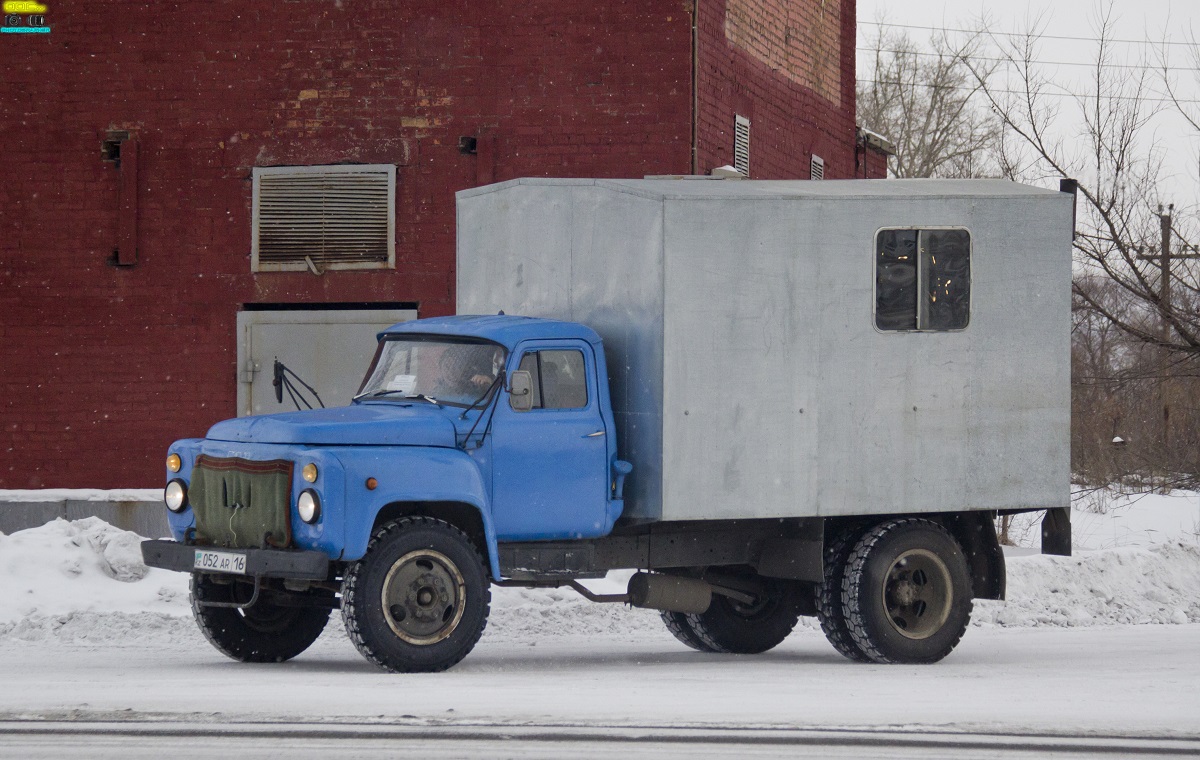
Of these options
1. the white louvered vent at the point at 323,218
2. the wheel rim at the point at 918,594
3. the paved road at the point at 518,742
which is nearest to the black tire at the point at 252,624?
the paved road at the point at 518,742

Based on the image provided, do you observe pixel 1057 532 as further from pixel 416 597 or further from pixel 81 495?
pixel 81 495

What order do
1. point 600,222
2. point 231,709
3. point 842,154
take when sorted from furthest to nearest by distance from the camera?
1. point 842,154
2. point 600,222
3. point 231,709

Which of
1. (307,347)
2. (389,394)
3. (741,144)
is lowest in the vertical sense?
(389,394)

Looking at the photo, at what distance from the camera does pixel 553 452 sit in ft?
36.4

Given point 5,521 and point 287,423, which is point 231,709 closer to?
point 287,423

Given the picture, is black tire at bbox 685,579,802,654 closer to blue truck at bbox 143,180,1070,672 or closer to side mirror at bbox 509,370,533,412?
blue truck at bbox 143,180,1070,672

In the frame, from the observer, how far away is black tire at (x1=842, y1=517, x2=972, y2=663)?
38.9ft

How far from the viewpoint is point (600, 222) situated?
37.9ft

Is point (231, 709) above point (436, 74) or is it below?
below

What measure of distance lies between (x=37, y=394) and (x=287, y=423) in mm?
11297

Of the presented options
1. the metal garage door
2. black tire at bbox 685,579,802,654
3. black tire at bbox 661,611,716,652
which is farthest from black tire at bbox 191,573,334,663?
the metal garage door

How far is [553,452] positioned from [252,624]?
2.39 metres

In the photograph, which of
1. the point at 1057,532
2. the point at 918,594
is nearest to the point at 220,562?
the point at 918,594

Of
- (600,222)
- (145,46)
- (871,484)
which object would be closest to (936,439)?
(871,484)
